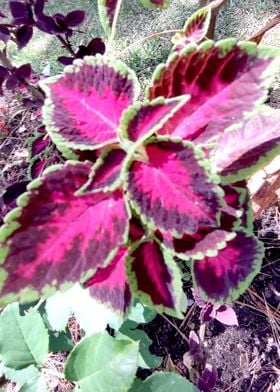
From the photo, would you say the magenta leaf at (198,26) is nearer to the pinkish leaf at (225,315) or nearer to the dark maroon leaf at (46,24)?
the dark maroon leaf at (46,24)

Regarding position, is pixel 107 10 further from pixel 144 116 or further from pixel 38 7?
pixel 144 116

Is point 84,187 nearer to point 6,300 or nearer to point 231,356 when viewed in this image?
point 6,300

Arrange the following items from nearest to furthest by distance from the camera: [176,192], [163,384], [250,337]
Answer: [176,192], [163,384], [250,337]

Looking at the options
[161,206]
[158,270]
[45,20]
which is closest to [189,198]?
[161,206]

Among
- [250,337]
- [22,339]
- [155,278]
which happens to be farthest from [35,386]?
[250,337]

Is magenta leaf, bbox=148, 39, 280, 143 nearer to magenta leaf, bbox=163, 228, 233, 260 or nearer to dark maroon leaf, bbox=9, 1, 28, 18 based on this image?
magenta leaf, bbox=163, 228, 233, 260

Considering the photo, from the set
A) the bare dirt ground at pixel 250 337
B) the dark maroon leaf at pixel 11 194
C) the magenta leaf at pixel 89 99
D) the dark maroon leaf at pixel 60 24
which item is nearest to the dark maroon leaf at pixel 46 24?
the dark maroon leaf at pixel 60 24
